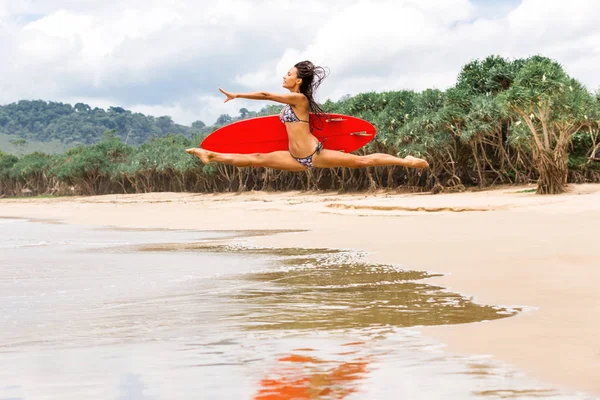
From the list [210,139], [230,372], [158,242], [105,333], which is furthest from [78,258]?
[230,372]

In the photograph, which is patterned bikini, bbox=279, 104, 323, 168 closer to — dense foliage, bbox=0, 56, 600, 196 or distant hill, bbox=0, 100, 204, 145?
dense foliage, bbox=0, 56, 600, 196

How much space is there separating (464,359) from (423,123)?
37.6 meters

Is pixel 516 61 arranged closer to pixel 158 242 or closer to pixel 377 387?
pixel 158 242

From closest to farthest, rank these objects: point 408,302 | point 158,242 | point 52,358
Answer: point 52,358, point 408,302, point 158,242

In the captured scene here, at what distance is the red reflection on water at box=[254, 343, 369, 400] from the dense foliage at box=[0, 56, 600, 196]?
24687 mm

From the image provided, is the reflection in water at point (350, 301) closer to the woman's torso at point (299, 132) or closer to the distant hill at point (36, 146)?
the woman's torso at point (299, 132)

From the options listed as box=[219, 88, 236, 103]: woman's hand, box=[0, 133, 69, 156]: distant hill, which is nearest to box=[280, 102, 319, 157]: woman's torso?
box=[219, 88, 236, 103]: woman's hand

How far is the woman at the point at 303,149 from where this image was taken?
757 centimetres

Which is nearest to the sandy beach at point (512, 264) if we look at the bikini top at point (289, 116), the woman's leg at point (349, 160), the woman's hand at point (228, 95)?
the woman's leg at point (349, 160)

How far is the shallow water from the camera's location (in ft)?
12.7

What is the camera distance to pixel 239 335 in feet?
17.5

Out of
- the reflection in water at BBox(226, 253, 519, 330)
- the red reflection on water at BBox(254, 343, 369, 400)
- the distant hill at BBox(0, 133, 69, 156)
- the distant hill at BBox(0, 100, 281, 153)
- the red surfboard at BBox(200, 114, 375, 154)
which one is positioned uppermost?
the distant hill at BBox(0, 100, 281, 153)

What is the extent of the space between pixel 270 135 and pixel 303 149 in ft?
2.02

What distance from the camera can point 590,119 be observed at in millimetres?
33281
